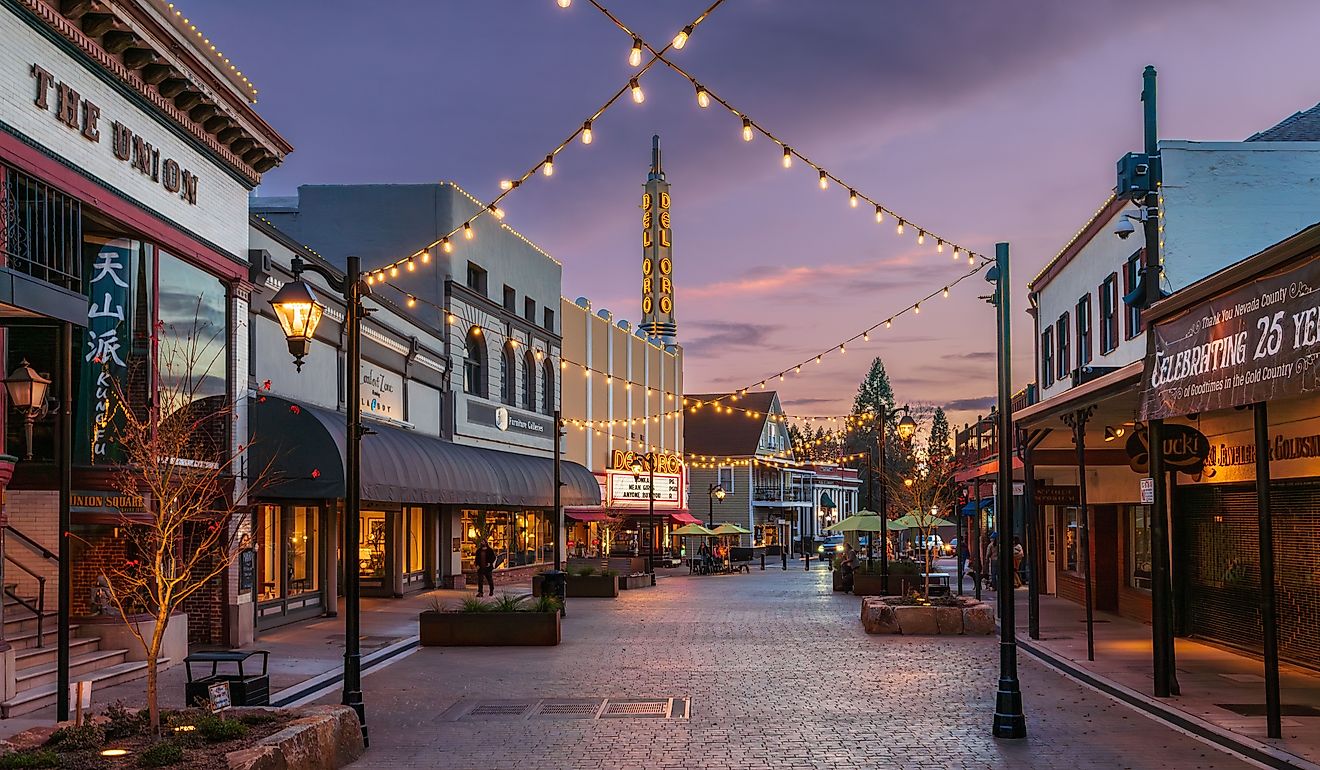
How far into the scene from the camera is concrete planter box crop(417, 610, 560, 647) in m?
22.7

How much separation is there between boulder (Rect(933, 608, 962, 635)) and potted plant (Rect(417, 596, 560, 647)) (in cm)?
736

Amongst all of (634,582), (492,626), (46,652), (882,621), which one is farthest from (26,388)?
(634,582)

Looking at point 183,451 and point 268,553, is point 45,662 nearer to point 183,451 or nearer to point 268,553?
point 183,451

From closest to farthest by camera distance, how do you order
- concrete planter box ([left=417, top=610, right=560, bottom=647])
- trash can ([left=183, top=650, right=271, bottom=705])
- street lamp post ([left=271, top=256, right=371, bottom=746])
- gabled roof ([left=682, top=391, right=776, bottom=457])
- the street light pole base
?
trash can ([left=183, top=650, right=271, bottom=705]) < the street light pole base < street lamp post ([left=271, top=256, right=371, bottom=746]) < concrete planter box ([left=417, top=610, right=560, bottom=647]) < gabled roof ([left=682, top=391, right=776, bottom=457])

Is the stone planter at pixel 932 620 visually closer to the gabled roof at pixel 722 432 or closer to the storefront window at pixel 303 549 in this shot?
the storefront window at pixel 303 549

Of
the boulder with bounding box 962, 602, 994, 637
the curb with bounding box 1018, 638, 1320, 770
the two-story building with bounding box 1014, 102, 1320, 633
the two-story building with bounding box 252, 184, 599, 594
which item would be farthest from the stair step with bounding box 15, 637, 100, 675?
the boulder with bounding box 962, 602, 994, 637

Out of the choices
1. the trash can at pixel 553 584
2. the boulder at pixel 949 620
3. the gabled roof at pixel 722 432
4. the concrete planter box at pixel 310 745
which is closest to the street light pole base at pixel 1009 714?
the concrete planter box at pixel 310 745

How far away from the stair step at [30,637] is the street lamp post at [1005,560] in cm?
1227

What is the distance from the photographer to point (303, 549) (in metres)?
27.8

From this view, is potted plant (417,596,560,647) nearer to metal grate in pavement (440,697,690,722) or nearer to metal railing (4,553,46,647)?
metal grate in pavement (440,697,690,722)

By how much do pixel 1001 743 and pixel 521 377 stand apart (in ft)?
107

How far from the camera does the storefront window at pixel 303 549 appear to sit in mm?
26969

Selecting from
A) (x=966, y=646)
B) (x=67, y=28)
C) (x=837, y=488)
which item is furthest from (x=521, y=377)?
(x=837, y=488)

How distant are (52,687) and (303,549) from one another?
11933 millimetres
